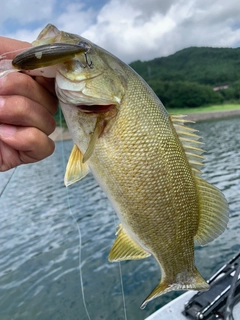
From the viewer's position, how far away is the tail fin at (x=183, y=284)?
226 cm

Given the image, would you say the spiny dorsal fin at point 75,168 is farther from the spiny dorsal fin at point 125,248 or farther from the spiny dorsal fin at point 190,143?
the spiny dorsal fin at point 190,143

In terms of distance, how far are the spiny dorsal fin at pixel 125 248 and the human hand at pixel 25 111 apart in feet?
2.39

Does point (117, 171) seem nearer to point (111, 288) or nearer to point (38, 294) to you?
point (111, 288)

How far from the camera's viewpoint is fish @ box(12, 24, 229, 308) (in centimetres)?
181

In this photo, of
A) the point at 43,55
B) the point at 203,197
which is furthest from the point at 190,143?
the point at 43,55

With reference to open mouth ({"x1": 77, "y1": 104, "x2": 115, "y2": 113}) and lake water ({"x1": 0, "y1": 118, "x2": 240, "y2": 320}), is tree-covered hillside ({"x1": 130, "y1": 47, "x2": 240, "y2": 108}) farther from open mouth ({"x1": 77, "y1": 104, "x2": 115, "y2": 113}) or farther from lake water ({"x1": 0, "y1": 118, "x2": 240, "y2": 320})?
open mouth ({"x1": 77, "y1": 104, "x2": 115, "y2": 113})

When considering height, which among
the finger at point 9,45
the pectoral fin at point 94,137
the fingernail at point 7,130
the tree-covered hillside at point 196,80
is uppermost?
the tree-covered hillside at point 196,80

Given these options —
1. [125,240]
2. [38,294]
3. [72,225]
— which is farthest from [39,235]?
[125,240]

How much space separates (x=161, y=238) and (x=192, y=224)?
23cm

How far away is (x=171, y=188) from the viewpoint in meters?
2.04

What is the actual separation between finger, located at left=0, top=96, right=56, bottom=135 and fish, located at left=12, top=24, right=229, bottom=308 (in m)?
0.13

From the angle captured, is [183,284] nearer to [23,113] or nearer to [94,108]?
[94,108]

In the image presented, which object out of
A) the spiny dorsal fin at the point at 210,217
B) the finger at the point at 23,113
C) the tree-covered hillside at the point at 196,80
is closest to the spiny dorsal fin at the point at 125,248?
the spiny dorsal fin at the point at 210,217

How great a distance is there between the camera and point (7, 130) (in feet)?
5.91
